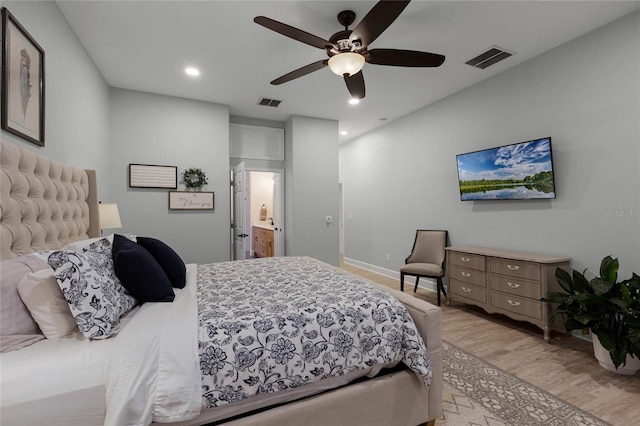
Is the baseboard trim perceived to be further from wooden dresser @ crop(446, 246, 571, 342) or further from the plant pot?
→ the plant pot

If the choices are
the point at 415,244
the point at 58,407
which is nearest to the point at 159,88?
the point at 58,407

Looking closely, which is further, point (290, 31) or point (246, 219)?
point (246, 219)

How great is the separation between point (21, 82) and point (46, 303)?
4.89 ft

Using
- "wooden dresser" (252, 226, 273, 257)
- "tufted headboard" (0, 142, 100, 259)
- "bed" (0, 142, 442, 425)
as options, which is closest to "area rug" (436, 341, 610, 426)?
"bed" (0, 142, 442, 425)

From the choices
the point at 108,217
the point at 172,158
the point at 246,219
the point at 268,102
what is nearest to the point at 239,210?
the point at 246,219

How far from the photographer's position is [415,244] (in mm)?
4531

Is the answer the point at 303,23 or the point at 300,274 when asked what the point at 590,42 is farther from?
the point at 300,274

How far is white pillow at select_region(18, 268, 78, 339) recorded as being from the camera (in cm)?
118

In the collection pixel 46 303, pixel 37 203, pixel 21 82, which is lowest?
pixel 46 303

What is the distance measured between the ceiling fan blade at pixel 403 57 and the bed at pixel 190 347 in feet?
5.89

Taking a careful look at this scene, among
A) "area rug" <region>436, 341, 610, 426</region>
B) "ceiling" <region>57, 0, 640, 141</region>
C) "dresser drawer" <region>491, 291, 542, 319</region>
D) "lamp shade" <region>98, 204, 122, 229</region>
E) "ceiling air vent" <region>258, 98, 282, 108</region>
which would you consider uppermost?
"ceiling air vent" <region>258, 98, 282, 108</region>

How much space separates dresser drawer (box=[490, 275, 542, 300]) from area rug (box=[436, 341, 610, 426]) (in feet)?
3.18

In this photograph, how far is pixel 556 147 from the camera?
3.05 metres

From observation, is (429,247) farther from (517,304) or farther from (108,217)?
(108,217)
